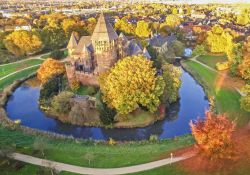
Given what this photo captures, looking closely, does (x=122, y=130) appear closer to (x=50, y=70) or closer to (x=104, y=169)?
(x=104, y=169)

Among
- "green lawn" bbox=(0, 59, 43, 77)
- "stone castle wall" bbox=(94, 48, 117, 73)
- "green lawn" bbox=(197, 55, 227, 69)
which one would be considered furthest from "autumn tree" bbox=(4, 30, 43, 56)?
"green lawn" bbox=(197, 55, 227, 69)

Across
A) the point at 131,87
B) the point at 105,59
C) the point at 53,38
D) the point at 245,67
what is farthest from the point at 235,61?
the point at 53,38

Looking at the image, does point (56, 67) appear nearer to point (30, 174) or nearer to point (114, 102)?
point (114, 102)

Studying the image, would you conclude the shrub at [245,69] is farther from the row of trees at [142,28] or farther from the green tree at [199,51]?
the row of trees at [142,28]

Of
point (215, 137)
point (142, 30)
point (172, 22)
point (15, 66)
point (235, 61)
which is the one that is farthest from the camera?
point (172, 22)

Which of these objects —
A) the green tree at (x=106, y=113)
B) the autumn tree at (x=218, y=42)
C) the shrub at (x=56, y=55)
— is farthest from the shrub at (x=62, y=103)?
the autumn tree at (x=218, y=42)

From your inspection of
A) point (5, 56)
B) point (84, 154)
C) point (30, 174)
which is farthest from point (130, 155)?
point (5, 56)
